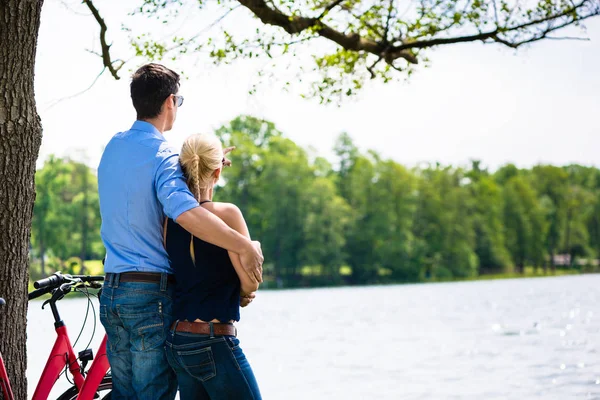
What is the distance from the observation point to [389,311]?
107 feet

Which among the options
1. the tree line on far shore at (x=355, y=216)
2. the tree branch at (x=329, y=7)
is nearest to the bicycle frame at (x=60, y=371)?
the tree branch at (x=329, y=7)

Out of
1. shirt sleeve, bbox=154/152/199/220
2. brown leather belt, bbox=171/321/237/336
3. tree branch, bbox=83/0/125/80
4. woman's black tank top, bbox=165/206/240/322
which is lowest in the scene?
brown leather belt, bbox=171/321/237/336

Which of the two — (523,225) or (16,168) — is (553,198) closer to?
(523,225)

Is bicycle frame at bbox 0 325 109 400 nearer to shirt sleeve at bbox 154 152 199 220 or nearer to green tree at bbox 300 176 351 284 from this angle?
shirt sleeve at bbox 154 152 199 220

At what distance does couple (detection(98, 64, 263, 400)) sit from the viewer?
324cm

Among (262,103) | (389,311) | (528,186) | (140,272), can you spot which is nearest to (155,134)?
(140,272)

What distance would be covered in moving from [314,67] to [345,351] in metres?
10.5

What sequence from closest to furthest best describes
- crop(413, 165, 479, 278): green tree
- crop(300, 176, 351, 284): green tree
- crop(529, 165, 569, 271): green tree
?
crop(300, 176, 351, 284): green tree → crop(413, 165, 479, 278): green tree → crop(529, 165, 569, 271): green tree

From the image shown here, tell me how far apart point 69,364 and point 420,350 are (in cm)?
1441

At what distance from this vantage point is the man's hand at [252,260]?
317cm

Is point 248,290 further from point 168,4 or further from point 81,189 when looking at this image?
point 81,189

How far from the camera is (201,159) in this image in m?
3.31


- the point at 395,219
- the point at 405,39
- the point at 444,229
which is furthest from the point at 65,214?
the point at 405,39

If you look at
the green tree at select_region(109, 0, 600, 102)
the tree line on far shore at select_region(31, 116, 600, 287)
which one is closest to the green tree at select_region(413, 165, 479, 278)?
the tree line on far shore at select_region(31, 116, 600, 287)
